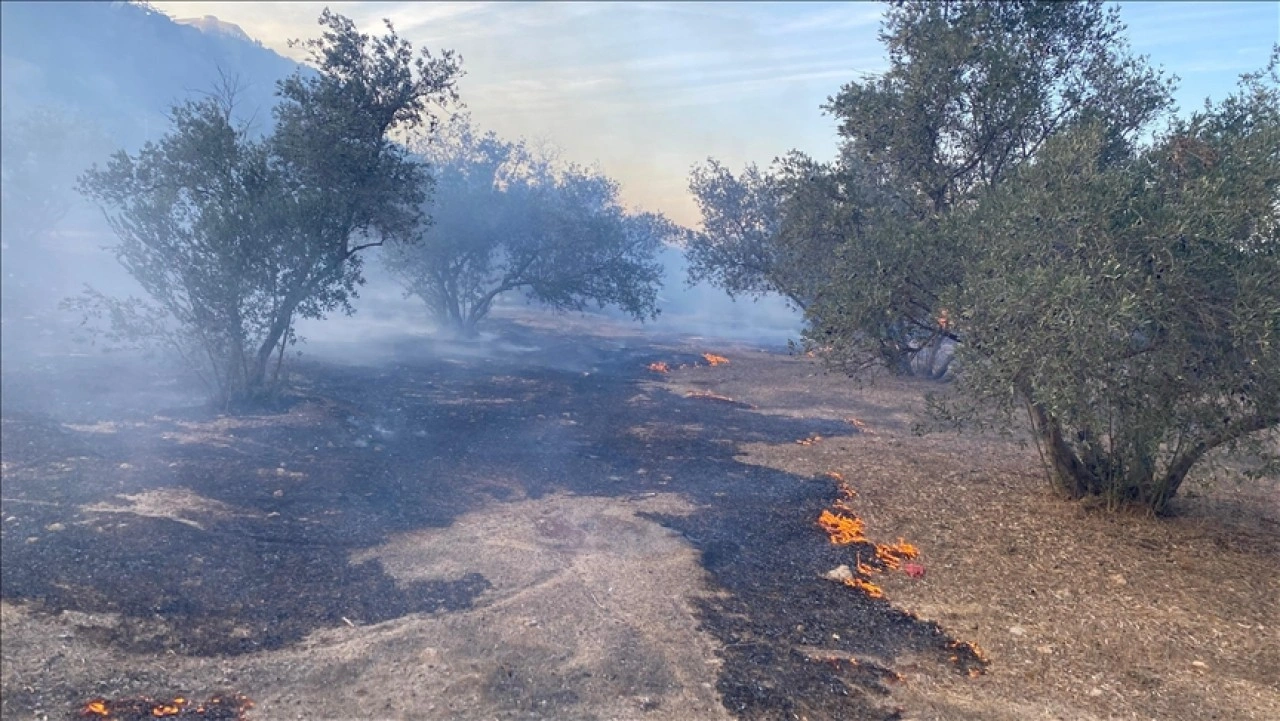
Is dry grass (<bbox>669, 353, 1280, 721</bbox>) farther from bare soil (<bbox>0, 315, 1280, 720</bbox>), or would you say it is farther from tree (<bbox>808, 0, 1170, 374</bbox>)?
tree (<bbox>808, 0, 1170, 374</bbox>)

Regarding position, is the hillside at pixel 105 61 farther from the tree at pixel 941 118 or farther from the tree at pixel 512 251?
the tree at pixel 941 118

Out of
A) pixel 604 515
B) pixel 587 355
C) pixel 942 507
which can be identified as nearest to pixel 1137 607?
pixel 942 507

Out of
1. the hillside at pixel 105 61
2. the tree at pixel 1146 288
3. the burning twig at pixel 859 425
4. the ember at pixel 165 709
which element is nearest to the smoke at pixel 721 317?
the burning twig at pixel 859 425

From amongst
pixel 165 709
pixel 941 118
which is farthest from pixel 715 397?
pixel 165 709

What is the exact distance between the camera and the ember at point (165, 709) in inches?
197

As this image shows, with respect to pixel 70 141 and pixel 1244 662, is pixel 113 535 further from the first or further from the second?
pixel 70 141

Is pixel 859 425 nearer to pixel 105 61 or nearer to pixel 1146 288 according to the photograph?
pixel 1146 288

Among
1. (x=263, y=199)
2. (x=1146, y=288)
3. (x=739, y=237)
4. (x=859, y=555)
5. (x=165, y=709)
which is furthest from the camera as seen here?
(x=739, y=237)

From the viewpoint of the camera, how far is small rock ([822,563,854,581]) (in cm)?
778

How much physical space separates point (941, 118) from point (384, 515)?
9.12 meters

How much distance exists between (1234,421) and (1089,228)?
2246mm

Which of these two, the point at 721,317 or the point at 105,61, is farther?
the point at 105,61

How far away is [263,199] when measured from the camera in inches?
525

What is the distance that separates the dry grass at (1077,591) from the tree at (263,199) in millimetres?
9174
